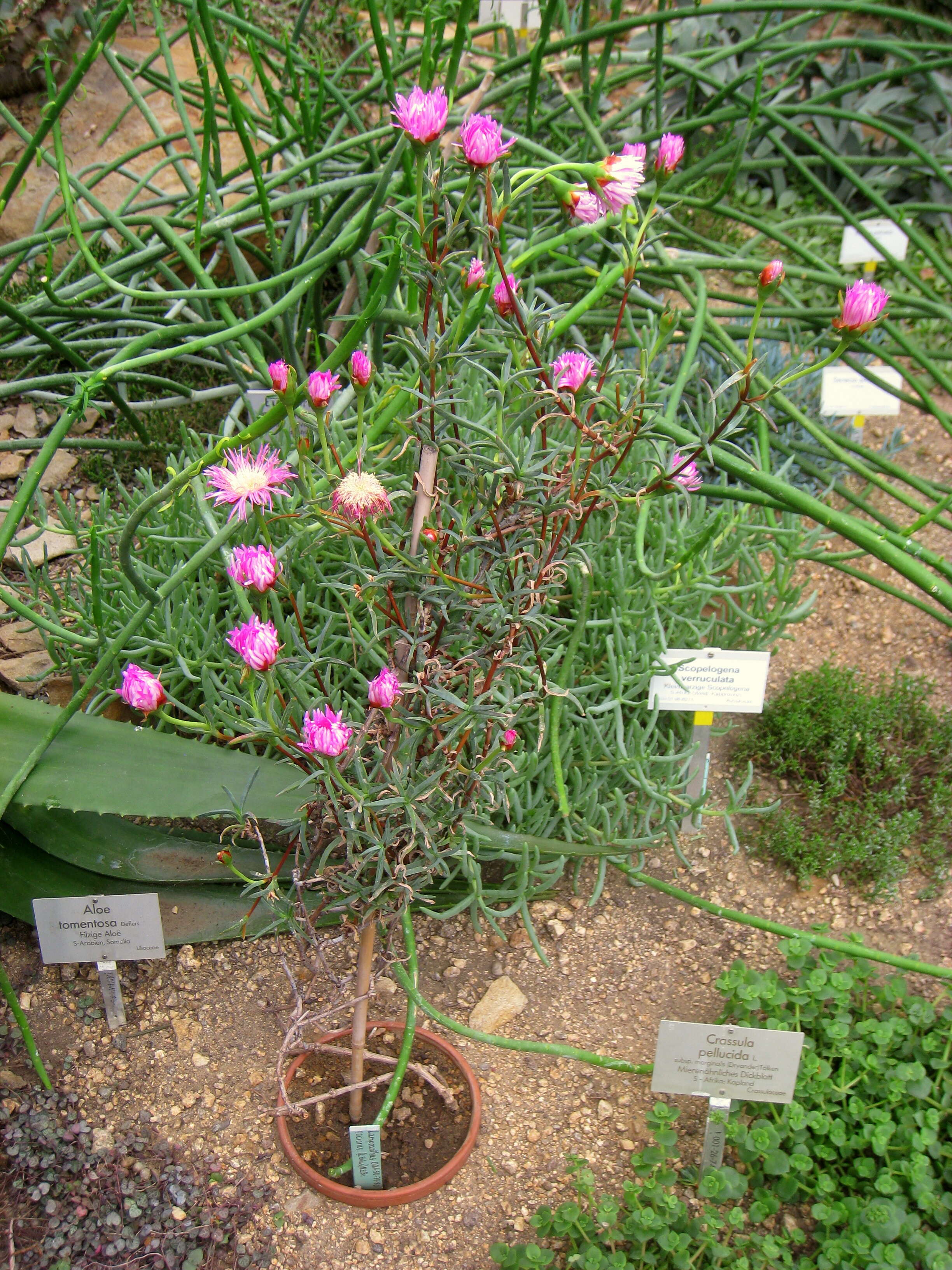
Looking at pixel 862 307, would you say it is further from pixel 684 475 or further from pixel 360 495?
pixel 360 495

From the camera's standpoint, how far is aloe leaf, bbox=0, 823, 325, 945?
1.14 meters

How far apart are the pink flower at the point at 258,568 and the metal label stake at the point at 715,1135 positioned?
714mm

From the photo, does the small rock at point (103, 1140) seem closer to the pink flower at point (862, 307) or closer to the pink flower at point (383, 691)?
Result: the pink flower at point (383, 691)

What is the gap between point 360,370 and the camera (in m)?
0.78

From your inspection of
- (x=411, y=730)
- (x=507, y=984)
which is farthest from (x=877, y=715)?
(x=411, y=730)

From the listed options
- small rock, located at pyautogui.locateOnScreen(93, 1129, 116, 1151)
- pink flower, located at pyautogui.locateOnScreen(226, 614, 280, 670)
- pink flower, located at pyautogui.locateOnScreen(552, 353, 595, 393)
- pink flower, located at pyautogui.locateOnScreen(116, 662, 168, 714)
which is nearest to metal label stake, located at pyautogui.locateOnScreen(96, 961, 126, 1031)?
small rock, located at pyautogui.locateOnScreen(93, 1129, 116, 1151)

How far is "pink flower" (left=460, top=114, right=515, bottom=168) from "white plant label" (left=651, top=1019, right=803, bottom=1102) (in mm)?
790

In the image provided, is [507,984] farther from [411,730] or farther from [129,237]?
[129,237]

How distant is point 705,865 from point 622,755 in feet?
1.05

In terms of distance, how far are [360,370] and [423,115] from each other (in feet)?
0.62

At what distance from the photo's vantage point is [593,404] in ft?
2.72

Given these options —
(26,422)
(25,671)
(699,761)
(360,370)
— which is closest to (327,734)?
(360,370)

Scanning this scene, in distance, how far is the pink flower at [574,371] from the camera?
2.58 ft

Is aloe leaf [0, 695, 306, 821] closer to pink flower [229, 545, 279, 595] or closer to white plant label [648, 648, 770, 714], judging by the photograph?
pink flower [229, 545, 279, 595]
